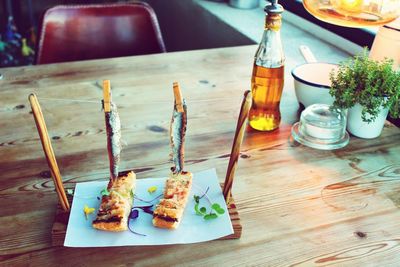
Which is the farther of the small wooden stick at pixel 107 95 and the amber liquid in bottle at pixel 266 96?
the amber liquid in bottle at pixel 266 96

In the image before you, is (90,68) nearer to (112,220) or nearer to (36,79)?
(36,79)

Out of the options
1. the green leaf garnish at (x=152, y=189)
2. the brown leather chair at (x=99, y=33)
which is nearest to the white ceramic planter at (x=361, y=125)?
the green leaf garnish at (x=152, y=189)

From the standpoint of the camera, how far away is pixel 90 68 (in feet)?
4.49

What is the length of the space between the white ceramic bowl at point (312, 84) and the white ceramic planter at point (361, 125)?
72mm

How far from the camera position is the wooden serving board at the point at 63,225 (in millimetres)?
718

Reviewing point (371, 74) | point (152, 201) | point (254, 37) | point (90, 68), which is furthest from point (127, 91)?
point (254, 37)

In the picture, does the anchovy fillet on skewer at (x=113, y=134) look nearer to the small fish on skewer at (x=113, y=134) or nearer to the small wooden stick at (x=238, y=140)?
the small fish on skewer at (x=113, y=134)

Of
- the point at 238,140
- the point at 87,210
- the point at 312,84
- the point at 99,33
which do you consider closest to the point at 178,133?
the point at 238,140

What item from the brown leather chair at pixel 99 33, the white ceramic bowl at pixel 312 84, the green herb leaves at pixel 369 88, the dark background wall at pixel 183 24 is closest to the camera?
the green herb leaves at pixel 369 88

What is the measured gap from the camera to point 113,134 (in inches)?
29.1

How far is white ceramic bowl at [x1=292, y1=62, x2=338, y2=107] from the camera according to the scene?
3.50 feet

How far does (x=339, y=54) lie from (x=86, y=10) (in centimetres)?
95

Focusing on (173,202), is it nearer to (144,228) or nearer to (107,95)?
(144,228)

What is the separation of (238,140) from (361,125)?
43 centimetres
